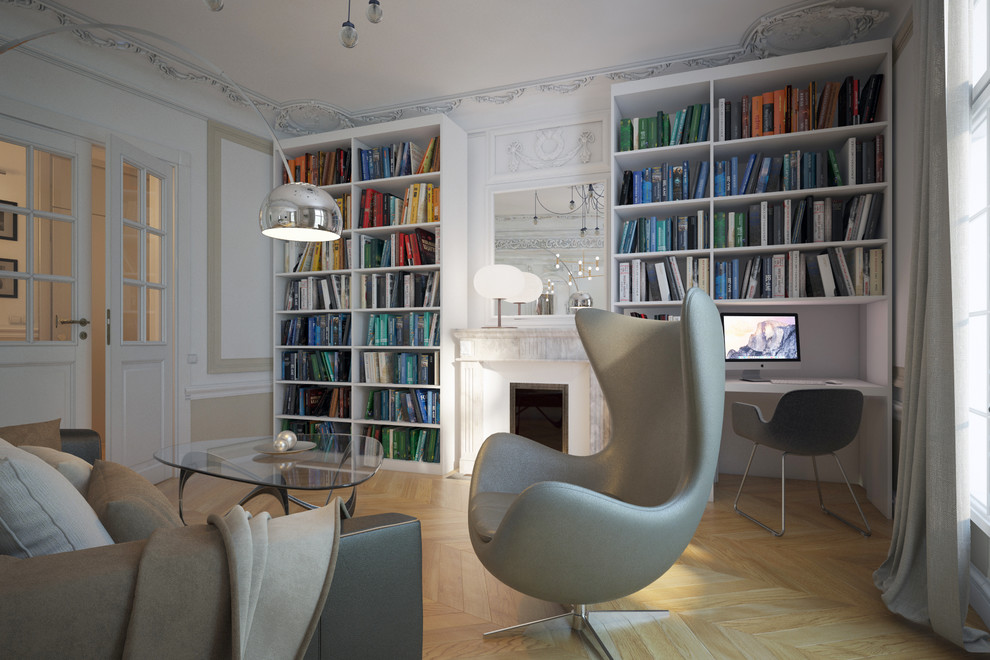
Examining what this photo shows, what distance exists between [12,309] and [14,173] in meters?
0.78

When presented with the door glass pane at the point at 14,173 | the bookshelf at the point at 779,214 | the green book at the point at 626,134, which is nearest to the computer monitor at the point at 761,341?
the bookshelf at the point at 779,214

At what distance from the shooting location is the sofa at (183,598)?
85 cm

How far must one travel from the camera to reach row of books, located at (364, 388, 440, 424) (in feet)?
13.7

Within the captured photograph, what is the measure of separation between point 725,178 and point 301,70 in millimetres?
2920

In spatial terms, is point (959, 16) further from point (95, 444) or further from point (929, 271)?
point (95, 444)

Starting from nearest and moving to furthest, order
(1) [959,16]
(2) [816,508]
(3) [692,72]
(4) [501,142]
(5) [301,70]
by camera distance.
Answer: (1) [959,16], (2) [816,508], (3) [692,72], (5) [301,70], (4) [501,142]

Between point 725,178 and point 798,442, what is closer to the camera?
point 798,442

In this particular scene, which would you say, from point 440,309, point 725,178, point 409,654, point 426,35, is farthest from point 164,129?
point 409,654

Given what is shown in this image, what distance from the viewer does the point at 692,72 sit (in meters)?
3.50

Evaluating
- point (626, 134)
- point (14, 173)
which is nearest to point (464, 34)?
point (626, 134)

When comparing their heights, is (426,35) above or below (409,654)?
above

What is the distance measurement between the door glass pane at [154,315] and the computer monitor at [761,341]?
3780mm

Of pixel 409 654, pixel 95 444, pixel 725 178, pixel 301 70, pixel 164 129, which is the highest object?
pixel 301 70

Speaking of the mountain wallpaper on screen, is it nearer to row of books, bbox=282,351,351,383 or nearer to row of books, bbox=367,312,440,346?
row of books, bbox=367,312,440,346
